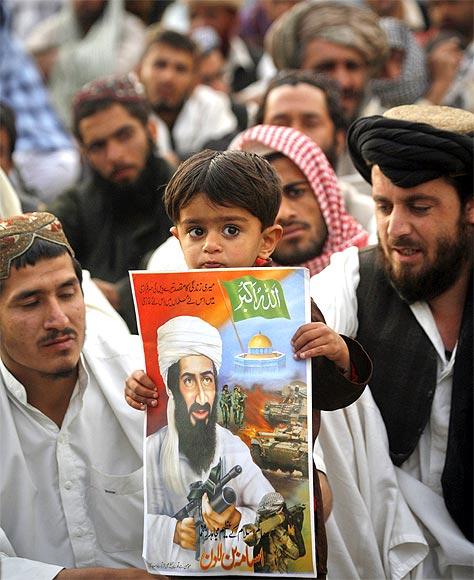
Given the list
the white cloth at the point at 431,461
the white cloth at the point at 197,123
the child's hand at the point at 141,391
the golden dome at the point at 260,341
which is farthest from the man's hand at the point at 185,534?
the white cloth at the point at 197,123

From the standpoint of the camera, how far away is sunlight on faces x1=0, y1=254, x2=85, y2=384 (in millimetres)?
3691

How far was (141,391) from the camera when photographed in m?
3.35

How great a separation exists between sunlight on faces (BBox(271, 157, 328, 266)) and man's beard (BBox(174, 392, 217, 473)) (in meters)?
1.65

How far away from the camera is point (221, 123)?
842 centimetres

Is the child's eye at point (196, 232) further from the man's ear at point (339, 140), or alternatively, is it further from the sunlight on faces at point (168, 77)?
the sunlight on faces at point (168, 77)

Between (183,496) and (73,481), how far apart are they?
640mm

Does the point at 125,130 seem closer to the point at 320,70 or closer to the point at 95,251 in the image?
the point at 95,251

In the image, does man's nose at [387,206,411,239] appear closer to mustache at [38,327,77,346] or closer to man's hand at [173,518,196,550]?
mustache at [38,327,77,346]

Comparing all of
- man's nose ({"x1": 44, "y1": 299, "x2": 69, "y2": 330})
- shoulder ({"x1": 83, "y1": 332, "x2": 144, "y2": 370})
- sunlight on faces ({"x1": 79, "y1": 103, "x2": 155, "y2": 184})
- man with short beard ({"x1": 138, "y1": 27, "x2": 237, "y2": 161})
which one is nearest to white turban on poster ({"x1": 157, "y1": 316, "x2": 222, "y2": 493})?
man's nose ({"x1": 44, "y1": 299, "x2": 69, "y2": 330})

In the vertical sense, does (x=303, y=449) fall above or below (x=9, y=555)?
above

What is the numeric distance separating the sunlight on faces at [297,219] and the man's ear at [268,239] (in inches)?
50.6

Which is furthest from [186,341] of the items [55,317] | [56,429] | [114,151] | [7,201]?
[114,151]

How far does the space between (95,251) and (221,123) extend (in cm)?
224

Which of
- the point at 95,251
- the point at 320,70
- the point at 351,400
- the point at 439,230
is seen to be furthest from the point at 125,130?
the point at 351,400
